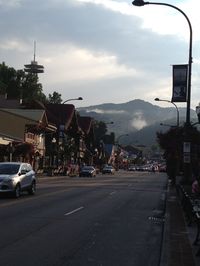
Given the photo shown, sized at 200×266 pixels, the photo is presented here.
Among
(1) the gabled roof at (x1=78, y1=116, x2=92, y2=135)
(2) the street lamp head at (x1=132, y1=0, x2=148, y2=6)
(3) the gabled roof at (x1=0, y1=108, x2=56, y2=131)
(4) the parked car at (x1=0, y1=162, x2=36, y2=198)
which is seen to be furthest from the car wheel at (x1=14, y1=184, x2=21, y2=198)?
(1) the gabled roof at (x1=78, y1=116, x2=92, y2=135)

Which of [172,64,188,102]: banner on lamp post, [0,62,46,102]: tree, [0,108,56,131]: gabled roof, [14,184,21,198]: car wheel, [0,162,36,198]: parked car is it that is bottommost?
[14,184,21,198]: car wheel

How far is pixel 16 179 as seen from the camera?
87.7 ft

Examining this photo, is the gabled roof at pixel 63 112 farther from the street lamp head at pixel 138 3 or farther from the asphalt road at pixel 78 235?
the asphalt road at pixel 78 235

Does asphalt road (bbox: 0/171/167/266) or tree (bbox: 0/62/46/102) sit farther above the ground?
tree (bbox: 0/62/46/102)

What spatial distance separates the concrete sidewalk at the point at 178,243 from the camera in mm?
10883

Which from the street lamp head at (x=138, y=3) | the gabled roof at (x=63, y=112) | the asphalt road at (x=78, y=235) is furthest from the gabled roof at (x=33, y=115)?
the asphalt road at (x=78, y=235)

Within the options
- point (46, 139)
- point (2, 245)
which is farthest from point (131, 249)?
point (46, 139)

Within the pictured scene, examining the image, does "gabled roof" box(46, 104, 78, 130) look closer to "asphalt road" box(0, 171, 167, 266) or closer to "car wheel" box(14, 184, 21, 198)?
"car wheel" box(14, 184, 21, 198)

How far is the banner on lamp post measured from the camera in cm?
2708

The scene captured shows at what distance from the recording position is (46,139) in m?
86.1

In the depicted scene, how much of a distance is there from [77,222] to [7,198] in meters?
9.86

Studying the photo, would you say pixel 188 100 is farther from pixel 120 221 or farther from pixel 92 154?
pixel 92 154

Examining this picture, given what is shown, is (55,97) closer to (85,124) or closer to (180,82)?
(85,124)

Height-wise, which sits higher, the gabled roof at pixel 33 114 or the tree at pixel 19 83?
the tree at pixel 19 83
